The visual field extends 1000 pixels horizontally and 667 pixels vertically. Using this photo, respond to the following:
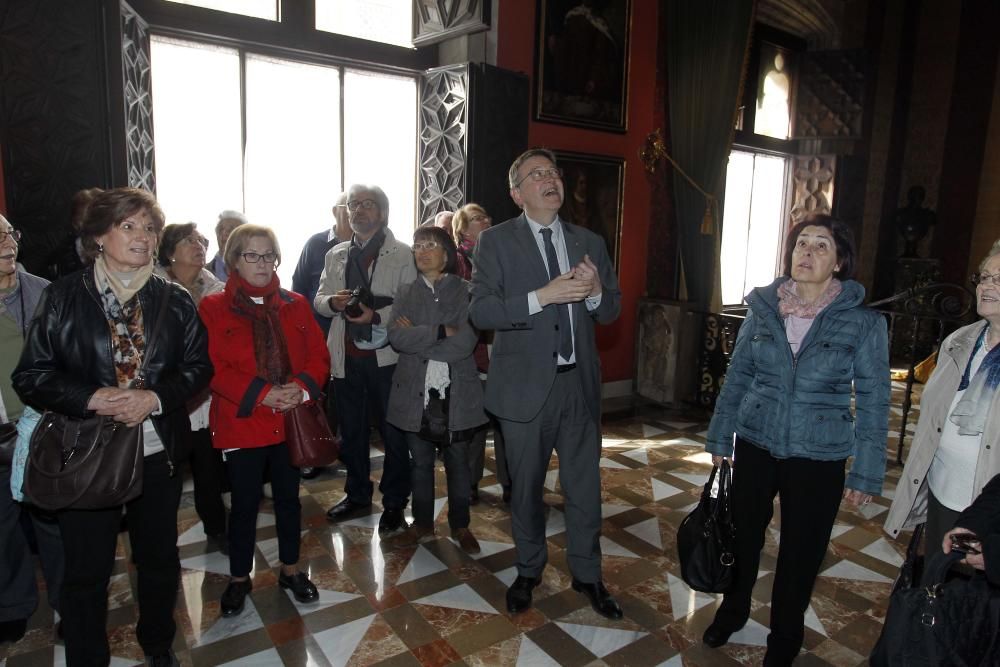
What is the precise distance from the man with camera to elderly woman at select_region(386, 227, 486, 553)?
0.74 feet

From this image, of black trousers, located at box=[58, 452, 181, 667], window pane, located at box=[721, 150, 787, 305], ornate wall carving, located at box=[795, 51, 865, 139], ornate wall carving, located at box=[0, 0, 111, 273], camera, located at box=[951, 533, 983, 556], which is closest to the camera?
camera, located at box=[951, 533, 983, 556]

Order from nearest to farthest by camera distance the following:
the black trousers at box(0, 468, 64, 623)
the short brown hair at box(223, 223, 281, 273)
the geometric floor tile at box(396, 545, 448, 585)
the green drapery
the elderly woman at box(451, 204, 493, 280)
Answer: the black trousers at box(0, 468, 64, 623) → the short brown hair at box(223, 223, 281, 273) → the geometric floor tile at box(396, 545, 448, 585) → the elderly woman at box(451, 204, 493, 280) → the green drapery

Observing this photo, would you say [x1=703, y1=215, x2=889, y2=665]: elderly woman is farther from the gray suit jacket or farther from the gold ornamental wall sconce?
the gold ornamental wall sconce

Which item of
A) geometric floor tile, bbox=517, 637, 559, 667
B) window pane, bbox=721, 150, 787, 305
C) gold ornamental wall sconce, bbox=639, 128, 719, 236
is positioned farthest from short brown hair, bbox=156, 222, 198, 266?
window pane, bbox=721, 150, 787, 305

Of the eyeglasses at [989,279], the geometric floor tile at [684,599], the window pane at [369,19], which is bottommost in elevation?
the geometric floor tile at [684,599]

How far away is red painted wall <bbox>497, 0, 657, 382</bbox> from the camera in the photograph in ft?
20.0

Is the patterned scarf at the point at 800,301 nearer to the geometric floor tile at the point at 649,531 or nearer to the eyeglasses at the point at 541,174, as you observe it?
the eyeglasses at the point at 541,174

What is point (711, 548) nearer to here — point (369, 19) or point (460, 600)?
point (460, 600)

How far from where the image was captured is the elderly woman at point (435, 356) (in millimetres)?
3271

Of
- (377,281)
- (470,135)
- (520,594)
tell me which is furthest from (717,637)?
(470,135)

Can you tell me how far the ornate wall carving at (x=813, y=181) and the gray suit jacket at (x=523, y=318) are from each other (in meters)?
7.24

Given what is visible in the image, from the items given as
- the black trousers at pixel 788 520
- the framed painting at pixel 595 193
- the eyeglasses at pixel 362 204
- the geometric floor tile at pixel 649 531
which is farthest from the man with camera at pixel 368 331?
the framed painting at pixel 595 193

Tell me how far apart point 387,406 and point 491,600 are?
115 cm

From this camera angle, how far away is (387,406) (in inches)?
141
